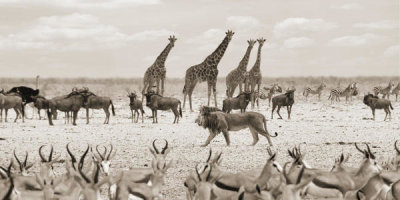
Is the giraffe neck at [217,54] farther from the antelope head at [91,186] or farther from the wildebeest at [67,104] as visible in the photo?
the antelope head at [91,186]

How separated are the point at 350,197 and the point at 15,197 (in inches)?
165

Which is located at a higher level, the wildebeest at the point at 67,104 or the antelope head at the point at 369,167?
the antelope head at the point at 369,167

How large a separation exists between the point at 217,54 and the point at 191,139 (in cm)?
1483

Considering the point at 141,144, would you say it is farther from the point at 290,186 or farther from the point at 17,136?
the point at 290,186

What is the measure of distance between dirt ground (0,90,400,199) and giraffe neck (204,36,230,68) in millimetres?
5694

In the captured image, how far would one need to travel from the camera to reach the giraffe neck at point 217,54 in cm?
3284

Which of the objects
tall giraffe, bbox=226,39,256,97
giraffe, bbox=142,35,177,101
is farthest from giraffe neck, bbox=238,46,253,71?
giraffe, bbox=142,35,177,101

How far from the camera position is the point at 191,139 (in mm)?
18734

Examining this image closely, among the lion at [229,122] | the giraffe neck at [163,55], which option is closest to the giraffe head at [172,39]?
the giraffe neck at [163,55]

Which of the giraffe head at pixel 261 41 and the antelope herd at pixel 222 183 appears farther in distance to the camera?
the giraffe head at pixel 261 41

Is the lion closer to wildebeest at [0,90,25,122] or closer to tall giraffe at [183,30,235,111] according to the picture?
wildebeest at [0,90,25,122]

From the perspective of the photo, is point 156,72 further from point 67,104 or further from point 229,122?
point 229,122

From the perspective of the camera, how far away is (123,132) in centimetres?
2056

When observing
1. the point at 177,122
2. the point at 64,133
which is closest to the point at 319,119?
the point at 177,122
